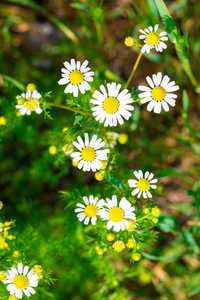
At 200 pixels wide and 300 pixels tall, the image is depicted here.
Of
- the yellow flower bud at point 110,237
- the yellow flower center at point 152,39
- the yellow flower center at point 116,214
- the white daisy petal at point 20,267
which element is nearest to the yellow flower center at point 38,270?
the white daisy petal at point 20,267

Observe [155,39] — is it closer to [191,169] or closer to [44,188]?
[191,169]

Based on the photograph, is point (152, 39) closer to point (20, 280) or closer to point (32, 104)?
point (32, 104)

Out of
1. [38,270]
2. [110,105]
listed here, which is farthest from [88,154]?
[38,270]

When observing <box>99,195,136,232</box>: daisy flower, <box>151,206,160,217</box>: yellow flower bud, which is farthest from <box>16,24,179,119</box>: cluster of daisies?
<box>151,206,160,217</box>: yellow flower bud

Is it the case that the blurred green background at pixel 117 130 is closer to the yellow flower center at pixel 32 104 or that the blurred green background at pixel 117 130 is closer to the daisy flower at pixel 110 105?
the yellow flower center at pixel 32 104

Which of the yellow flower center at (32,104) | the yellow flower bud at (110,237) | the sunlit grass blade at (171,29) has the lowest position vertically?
the yellow flower bud at (110,237)

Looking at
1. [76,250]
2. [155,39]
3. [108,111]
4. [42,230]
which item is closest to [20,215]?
[42,230]
